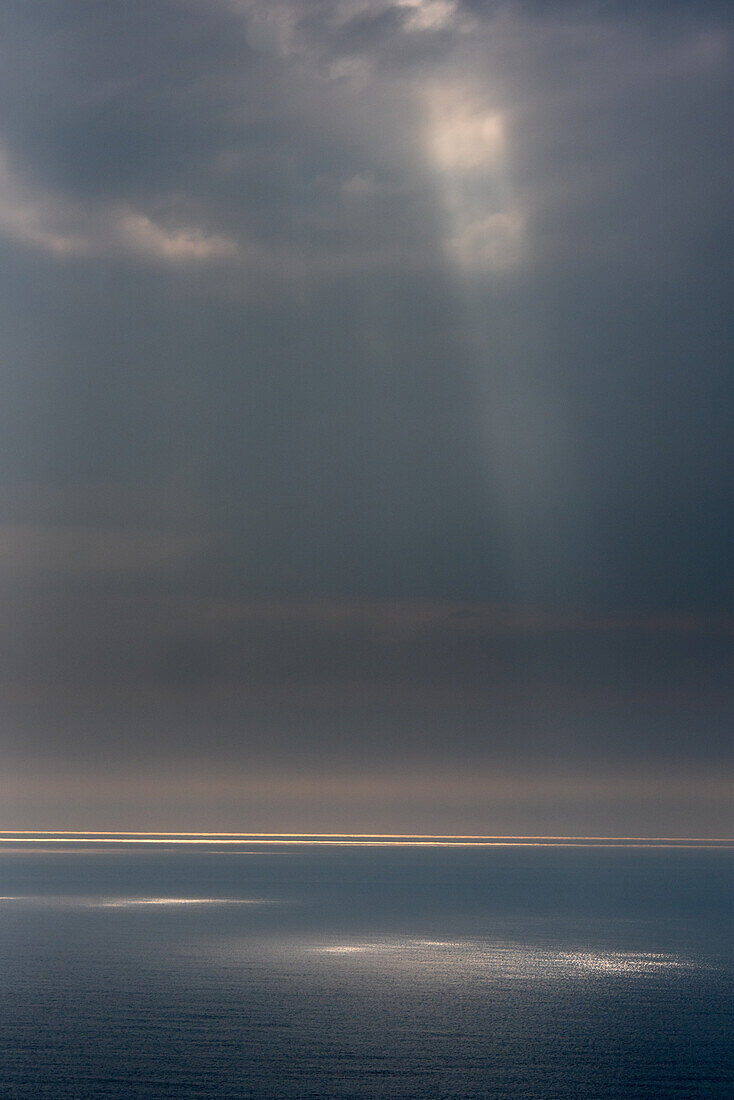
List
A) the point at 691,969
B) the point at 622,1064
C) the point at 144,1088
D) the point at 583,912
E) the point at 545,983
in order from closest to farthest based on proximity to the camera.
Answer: the point at 144,1088, the point at 622,1064, the point at 545,983, the point at 691,969, the point at 583,912

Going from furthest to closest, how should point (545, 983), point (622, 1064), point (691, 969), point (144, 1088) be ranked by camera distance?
1. point (691, 969)
2. point (545, 983)
3. point (622, 1064)
4. point (144, 1088)

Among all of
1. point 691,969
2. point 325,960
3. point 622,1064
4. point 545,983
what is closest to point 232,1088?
point 622,1064

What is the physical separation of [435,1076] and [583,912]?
451 ft

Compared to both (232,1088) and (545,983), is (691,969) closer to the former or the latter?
(545,983)

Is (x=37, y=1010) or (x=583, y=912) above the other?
(x=37, y=1010)

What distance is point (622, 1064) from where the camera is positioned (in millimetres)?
62188

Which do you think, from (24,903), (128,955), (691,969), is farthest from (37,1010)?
(24,903)

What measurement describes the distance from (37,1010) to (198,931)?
226 ft

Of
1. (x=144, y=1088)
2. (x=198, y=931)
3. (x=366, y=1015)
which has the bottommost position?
(x=198, y=931)

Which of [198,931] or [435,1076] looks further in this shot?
[198,931]

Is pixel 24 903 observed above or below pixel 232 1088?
below

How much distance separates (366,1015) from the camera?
76000 mm

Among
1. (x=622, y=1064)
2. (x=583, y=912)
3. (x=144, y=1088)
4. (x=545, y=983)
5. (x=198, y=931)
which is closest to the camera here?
(x=144, y=1088)

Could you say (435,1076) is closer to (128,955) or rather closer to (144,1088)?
(144,1088)
